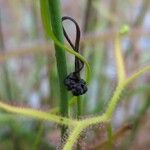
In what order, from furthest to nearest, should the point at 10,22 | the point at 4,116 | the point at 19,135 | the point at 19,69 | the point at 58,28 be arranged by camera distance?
the point at 10,22, the point at 19,69, the point at 19,135, the point at 4,116, the point at 58,28

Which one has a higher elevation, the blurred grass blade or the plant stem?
the plant stem

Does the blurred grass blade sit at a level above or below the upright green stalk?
below

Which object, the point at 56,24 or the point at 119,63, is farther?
the point at 119,63

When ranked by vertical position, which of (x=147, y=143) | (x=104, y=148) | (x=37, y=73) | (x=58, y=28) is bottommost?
(x=147, y=143)

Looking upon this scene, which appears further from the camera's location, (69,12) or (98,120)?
(69,12)

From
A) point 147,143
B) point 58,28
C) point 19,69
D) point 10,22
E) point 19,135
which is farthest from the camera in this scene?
point 10,22

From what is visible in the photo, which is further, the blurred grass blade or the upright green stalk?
the blurred grass blade

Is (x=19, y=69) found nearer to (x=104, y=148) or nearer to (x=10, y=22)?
(x=10, y=22)

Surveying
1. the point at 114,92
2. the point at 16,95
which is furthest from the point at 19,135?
the point at 114,92
